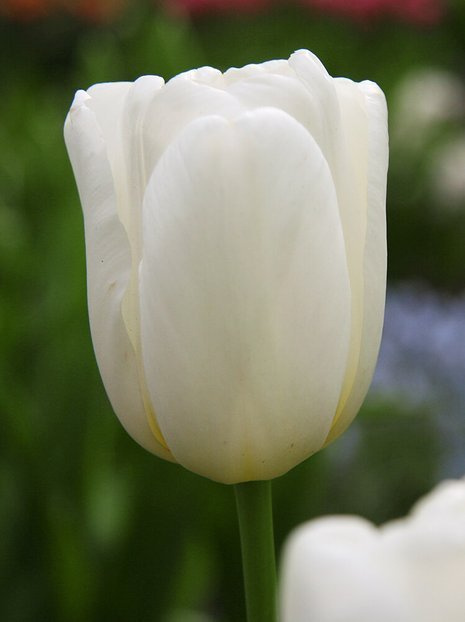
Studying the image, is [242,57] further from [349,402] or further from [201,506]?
[349,402]

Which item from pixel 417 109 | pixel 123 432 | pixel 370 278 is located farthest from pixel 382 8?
pixel 370 278

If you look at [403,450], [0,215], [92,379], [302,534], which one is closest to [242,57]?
[0,215]

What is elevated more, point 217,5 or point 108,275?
point 217,5

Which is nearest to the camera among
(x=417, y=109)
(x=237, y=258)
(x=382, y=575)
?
(x=382, y=575)

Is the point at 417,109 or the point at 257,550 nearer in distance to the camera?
the point at 257,550

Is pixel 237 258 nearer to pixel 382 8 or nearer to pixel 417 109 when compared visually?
pixel 417 109

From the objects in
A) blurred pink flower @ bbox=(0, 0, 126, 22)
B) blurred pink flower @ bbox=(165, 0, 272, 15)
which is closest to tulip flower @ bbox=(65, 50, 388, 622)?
blurred pink flower @ bbox=(165, 0, 272, 15)
